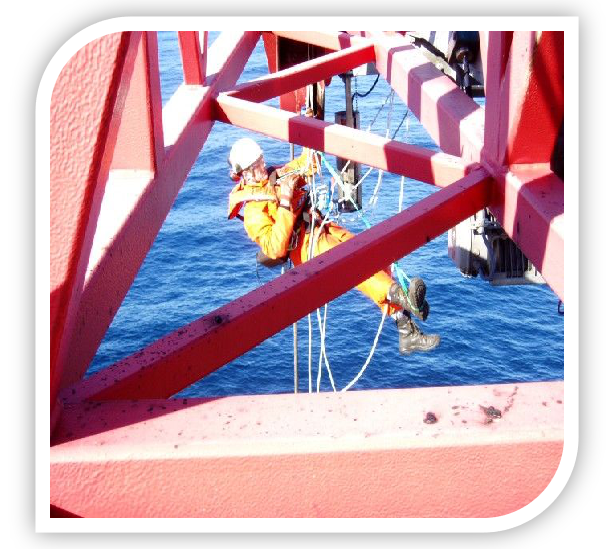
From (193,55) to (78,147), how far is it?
16.6ft

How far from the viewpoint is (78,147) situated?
Answer: 2561 millimetres

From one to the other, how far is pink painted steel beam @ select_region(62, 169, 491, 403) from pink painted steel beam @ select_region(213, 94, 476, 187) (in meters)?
0.62

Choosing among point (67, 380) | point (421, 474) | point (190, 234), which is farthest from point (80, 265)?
point (190, 234)

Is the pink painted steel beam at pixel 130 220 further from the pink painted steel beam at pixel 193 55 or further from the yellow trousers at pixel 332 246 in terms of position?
the yellow trousers at pixel 332 246

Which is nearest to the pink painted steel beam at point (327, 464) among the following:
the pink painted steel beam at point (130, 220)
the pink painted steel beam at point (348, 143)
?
the pink painted steel beam at point (130, 220)

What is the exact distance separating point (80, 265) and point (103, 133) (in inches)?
19.6

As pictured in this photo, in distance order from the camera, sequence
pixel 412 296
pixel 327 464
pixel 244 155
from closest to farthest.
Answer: pixel 327 464 < pixel 412 296 < pixel 244 155

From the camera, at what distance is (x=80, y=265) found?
9.22 ft

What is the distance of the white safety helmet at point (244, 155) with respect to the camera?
8.73 metres

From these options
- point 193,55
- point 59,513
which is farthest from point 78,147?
point 193,55

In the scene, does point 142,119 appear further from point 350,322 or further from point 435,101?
point 350,322

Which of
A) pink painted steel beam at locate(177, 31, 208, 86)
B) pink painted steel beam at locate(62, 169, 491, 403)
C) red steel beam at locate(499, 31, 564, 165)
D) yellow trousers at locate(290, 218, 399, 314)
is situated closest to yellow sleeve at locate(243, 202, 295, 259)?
yellow trousers at locate(290, 218, 399, 314)

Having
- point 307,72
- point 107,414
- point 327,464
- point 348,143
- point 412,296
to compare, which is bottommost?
point 327,464

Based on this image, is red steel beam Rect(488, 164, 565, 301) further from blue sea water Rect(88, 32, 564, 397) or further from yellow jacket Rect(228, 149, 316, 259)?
blue sea water Rect(88, 32, 564, 397)
